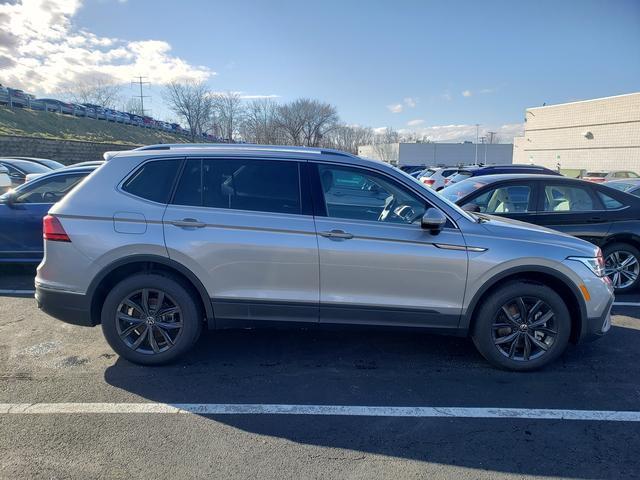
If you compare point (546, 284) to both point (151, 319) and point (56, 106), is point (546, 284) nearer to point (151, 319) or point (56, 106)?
point (151, 319)

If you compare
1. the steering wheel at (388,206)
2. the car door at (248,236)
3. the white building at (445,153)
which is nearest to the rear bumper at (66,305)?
the car door at (248,236)

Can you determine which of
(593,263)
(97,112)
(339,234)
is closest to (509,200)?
(593,263)

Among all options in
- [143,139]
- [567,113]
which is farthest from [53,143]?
[567,113]

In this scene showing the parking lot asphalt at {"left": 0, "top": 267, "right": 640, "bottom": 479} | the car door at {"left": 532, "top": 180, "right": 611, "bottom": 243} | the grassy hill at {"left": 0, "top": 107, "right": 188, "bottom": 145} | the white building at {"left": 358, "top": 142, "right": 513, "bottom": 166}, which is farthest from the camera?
the white building at {"left": 358, "top": 142, "right": 513, "bottom": 166}

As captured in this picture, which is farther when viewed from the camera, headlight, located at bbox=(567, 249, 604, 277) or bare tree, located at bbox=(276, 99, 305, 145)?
bare tree, located at bbox=(276, 99, 305, 145)

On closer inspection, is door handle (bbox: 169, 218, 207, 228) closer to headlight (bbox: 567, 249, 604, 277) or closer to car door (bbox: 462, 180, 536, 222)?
headlight (bbox: 567, 249, 604, 277)

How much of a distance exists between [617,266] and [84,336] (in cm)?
686

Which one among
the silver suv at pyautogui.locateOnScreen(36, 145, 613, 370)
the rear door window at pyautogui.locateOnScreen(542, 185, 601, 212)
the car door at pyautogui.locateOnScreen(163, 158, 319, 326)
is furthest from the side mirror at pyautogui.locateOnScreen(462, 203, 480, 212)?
the car door at pyautogui.locateOnScreen(163, 158, 319, 326)

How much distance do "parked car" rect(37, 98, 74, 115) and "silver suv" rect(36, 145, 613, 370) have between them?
47212 millimetres

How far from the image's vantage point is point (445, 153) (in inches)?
3108

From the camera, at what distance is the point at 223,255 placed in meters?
3.55

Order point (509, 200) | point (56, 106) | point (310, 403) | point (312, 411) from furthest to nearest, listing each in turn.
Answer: point (56, 106) → point (509, 200) → point (310, 403) → point (312, 411)

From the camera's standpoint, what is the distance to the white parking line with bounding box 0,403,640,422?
3111 millimetres

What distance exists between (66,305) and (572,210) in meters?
6.25
